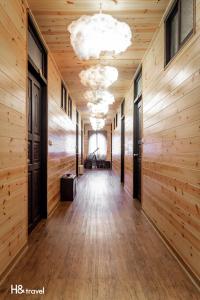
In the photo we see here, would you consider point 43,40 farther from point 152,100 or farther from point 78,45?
point 152,100

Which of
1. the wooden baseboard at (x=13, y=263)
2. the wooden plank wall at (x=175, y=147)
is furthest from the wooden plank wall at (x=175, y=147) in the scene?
the wooden baseboard at (x=13, y=263)

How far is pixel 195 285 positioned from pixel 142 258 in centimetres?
63

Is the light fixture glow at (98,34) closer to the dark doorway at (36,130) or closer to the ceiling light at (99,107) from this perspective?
the dark doorway at (36,130)

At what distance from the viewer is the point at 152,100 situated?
3771 mm

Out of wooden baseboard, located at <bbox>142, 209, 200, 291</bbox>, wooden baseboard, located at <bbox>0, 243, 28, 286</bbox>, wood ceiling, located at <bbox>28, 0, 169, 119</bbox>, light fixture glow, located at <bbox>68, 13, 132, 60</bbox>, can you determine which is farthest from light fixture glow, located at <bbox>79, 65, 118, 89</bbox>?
wooden baseboard, located at <bbox>0, 243, 28, 286</bbox>

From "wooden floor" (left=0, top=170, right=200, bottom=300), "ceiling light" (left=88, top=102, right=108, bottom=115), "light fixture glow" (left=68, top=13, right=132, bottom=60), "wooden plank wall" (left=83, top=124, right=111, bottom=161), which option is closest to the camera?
"wooden floor" (left=0, top=170, right=200, bottom=300)

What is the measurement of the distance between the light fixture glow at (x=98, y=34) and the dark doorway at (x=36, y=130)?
931 millimetres

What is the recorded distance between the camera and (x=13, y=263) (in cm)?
236

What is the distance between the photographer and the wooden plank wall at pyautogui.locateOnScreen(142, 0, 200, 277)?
215 cm

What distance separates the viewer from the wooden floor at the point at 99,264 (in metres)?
1.95

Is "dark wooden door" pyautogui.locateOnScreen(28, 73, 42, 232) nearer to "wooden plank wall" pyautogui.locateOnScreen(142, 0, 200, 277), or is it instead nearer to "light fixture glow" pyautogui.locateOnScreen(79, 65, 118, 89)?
"light fixture glow" pyautogui.locateOnScreen(79, 65, 118, 89)

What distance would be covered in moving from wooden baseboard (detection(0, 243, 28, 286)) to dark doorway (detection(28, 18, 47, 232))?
0.65 m

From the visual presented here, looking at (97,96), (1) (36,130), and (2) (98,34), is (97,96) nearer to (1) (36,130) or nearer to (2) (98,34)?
(1) (36,130)

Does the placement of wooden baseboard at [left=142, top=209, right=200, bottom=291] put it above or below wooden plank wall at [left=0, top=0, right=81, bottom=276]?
below
